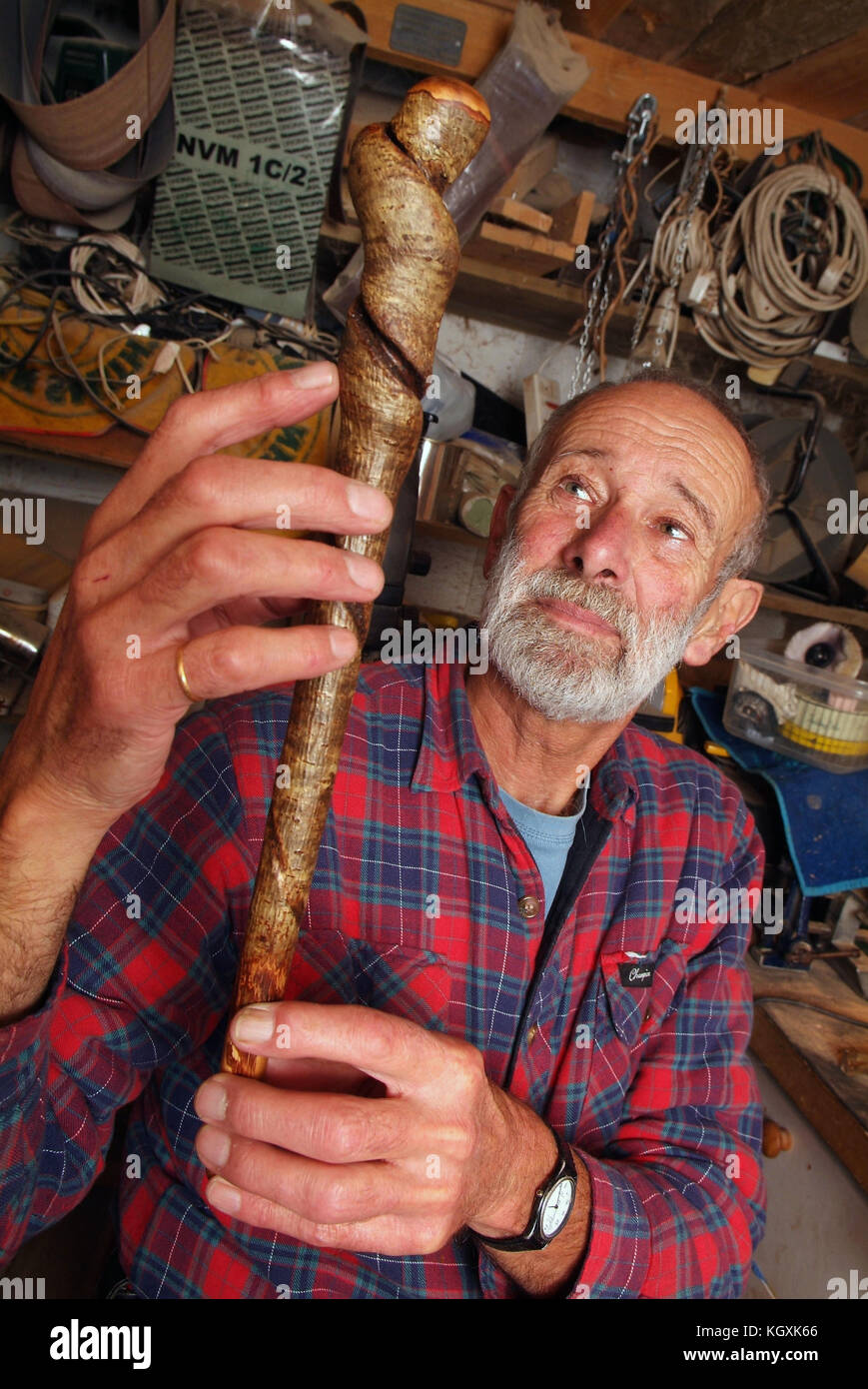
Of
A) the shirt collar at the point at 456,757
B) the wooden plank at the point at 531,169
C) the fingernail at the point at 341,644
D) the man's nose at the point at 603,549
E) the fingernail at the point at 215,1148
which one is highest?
the wooden plank at the point at 531,169

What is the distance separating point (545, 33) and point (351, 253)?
755 millimetres

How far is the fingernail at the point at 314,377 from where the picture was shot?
57 centimetres

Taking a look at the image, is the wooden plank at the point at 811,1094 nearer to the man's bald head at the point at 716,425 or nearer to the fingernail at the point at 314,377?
the man's bald head at the point at 716,425

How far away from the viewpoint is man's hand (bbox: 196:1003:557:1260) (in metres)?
0.62

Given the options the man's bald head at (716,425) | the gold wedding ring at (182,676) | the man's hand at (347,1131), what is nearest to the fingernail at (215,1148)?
the man's hand at (347,1131)

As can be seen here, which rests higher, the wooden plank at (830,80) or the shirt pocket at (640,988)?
the wooden plank at (830,80)

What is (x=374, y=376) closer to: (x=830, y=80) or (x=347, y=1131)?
(x=347, y=1131)

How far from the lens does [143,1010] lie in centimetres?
97

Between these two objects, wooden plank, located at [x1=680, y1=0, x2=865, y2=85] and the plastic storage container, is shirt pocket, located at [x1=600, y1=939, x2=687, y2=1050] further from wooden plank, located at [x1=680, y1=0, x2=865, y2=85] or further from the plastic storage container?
wooden plank, located at [x1=680, y1=0, x2=865, y2=85]

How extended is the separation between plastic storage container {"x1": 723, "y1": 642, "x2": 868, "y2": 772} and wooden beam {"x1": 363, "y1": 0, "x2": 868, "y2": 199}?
5.21ft

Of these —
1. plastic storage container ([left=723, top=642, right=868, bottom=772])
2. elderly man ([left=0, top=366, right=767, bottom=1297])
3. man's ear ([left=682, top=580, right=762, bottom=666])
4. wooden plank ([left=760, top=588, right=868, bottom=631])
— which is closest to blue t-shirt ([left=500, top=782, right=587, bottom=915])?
elderly man ([left=0, top=366, right=767, bottom=1297])

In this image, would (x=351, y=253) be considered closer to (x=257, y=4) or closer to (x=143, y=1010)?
(x=257, y=4)

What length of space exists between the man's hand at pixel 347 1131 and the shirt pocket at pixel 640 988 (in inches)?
18.9
